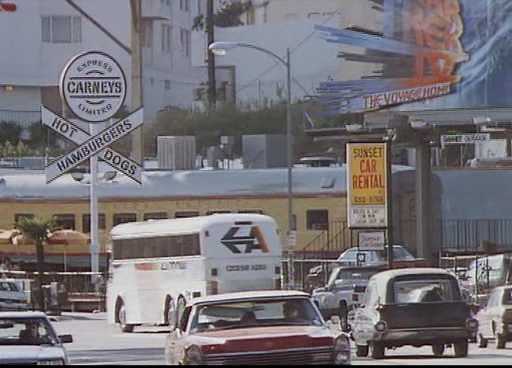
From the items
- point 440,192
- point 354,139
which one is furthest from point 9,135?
point 354,139

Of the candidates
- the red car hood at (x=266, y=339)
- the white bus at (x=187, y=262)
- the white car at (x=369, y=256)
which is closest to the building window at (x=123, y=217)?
the white car at (x=369, y=256)

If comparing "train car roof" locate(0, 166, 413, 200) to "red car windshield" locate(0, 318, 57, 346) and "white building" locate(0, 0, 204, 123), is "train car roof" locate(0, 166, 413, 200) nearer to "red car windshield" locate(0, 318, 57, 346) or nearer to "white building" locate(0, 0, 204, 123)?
"white building" locate(0, 0, 204, 123)

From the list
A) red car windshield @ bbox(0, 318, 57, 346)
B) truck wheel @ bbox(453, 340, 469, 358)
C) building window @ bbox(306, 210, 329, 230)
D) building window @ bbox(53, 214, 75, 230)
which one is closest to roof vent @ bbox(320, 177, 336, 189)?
building window @ bbox(306, 210, 329, 230)

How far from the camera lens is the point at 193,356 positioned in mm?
17531

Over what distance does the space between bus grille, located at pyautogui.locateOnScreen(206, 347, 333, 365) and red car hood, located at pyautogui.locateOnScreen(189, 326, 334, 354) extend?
7 cm

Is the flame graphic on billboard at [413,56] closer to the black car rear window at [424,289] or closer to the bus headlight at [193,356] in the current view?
the black car rear window at [424,289]

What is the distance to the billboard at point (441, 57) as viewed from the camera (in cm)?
6397

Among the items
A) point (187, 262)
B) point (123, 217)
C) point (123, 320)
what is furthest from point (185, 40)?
point (187, 262)

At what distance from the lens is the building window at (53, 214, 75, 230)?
55.5m

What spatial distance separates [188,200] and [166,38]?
136 feet

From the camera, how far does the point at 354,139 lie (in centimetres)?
4309

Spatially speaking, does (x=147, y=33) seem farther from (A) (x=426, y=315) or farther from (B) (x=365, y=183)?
Answer: (A) (x=426, y=315)

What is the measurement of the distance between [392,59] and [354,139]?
2360cm

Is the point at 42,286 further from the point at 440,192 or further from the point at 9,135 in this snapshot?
the point at 9,135
